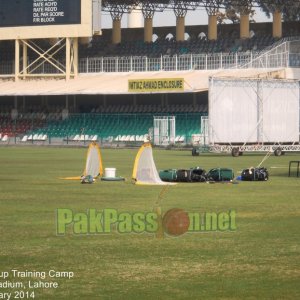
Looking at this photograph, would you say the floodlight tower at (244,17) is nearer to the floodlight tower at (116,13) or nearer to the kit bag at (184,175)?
the floodlight tower at (116,13)

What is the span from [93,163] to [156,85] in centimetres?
5130

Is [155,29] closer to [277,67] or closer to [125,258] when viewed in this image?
[277,67]

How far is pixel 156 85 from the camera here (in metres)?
90.2

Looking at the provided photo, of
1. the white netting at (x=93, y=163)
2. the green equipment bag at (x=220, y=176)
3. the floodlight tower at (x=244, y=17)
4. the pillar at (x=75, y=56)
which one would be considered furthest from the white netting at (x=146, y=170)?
the floodlight tower at (x=244, y=17)

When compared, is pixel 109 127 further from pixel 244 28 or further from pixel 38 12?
pixel 244 28

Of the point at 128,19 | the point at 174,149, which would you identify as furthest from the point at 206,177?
the point at 128,19

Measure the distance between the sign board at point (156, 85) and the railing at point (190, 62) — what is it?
518cm

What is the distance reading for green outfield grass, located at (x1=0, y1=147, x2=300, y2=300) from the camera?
14797 millimetres

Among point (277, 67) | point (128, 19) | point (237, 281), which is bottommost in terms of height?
point (237, 281)

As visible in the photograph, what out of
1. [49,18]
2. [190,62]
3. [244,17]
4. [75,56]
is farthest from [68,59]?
[244,17]

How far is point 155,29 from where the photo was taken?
11725cm

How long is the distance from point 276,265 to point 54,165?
34349 mm

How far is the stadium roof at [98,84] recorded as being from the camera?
3479 inches

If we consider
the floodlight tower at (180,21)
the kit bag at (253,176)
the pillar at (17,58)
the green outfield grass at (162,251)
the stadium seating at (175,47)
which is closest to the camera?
the green outfield grass at (162,251)
